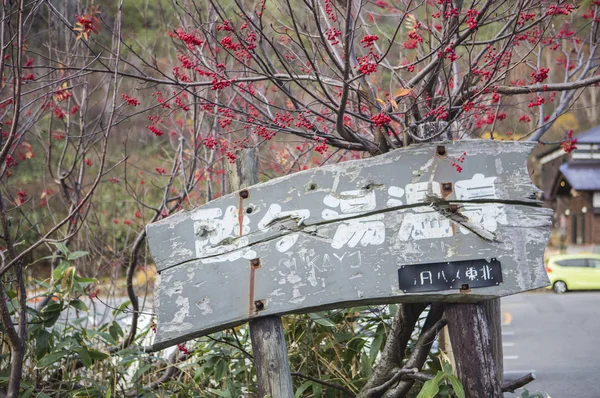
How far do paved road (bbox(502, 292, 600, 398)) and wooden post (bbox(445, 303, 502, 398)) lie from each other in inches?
123

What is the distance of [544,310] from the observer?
14.9 meters

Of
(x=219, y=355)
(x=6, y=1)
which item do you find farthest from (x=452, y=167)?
(x=6, y=1)

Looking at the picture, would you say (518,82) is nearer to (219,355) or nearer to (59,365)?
(219,355)

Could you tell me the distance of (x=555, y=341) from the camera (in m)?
10.7

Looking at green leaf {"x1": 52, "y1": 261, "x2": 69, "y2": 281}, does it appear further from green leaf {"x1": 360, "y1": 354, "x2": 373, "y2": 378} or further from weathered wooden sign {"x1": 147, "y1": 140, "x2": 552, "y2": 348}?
green leaf {"x1": 360, "y1": 354, "x2": 373, "y2": 378}

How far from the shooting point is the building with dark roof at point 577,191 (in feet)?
87.5

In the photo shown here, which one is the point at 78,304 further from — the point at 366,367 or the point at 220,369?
the point at 366,367

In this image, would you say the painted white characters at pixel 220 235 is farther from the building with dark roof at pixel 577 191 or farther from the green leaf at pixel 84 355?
the building with dark roof at pixel 577 191

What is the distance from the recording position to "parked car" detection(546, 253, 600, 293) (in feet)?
57.9

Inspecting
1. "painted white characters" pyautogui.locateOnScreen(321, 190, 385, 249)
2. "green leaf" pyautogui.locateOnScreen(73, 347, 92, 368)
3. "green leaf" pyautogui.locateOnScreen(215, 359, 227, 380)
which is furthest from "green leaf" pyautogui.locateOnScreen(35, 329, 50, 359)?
"painted white characters" pyautogui.locateOnScreen(321, 190, 385, 249)

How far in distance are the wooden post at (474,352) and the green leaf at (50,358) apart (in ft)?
7.12

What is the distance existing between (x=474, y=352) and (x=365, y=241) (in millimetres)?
736

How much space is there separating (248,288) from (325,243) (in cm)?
42

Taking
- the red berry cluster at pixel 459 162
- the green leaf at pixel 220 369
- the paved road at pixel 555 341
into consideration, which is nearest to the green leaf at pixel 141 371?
the green leaf at pixel 220 369
